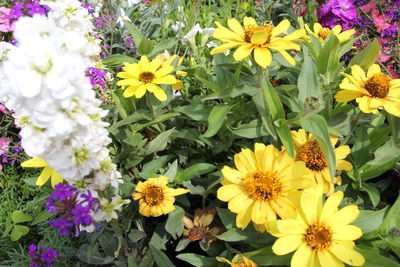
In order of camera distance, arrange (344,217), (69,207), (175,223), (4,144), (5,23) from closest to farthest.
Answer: (69,207) → (344,217) → (175,223) → (4,144) → (5,23)

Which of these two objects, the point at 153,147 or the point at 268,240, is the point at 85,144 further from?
the point at 268,240

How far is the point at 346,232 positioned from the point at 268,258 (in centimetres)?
21

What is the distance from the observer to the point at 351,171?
3.80 feet

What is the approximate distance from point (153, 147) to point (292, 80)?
22.4 inches

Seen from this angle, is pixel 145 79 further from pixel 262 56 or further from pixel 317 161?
pixel 317 161

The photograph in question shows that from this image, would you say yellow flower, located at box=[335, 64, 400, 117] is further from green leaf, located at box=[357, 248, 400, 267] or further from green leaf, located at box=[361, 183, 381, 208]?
green leaf, located at box=[357, 248, 400, 267]

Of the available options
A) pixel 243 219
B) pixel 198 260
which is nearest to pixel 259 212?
pixel 243 219

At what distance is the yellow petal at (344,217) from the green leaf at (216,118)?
1.30 feet

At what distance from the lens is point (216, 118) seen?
110 cm

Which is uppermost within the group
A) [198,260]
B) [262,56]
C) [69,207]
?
[262,56]

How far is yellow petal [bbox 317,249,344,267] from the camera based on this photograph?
847 mm

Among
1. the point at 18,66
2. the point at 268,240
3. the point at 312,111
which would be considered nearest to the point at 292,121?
the point at 312,111

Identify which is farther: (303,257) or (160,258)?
(160,258)

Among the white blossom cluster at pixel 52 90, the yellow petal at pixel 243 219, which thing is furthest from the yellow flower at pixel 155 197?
the white blossom cluster at pixel 52 90
